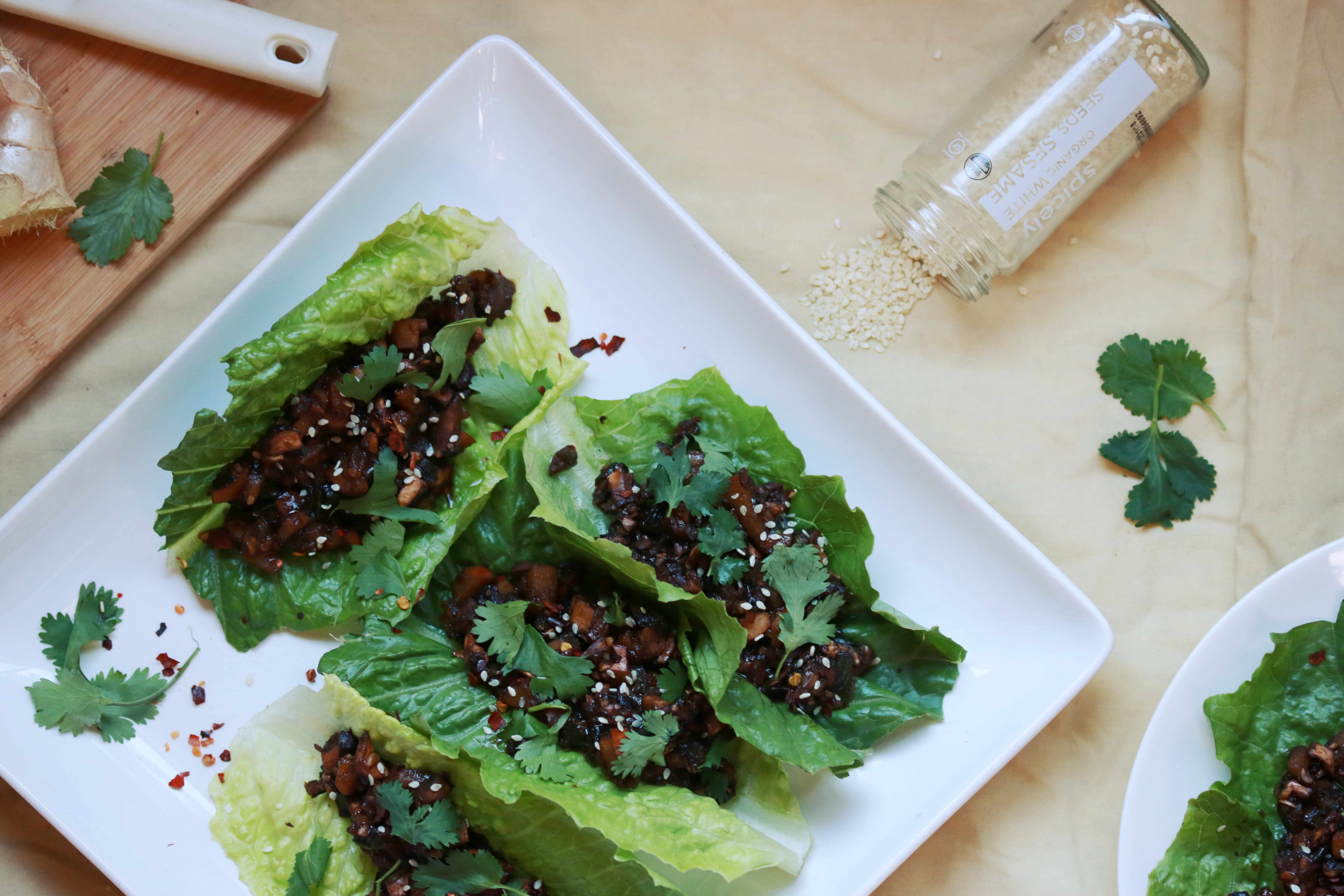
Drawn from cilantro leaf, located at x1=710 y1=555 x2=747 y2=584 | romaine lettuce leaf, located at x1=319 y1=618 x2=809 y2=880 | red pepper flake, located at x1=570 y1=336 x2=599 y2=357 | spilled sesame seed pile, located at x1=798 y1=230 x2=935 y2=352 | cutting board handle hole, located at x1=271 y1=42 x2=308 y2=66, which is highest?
spilled sesame seed pile, located at x1=798 y1=230 x2=935 y2=352

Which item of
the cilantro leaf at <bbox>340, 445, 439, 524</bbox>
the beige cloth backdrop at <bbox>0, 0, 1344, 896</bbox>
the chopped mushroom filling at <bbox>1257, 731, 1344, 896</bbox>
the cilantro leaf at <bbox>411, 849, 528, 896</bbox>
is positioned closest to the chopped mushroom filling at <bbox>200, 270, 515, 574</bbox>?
the cilantro leaf at <bbox>340, 445, 439, 524</bbox>

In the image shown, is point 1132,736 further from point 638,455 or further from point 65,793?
point 65,793

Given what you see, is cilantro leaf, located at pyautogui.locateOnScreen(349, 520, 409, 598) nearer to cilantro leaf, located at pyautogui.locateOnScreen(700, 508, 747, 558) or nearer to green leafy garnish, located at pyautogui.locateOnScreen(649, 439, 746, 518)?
green leafy garnish, located at pyautogui.locateOnScreen(649, 439, 746, 518)

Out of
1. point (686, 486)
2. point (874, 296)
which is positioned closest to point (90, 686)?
point (686, 486)

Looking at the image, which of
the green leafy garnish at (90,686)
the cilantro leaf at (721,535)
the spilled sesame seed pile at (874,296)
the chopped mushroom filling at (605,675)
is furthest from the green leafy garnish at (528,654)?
the spilled sesame seed pile at (874,296)

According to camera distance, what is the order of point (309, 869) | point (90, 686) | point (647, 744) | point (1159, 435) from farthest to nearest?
point (1159, 435) < point (90, 686) < point (309, 869) < point (647, 744)

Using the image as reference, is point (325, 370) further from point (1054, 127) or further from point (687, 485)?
point (1054, 127)

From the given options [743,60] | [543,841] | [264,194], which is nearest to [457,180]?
[264,194]
